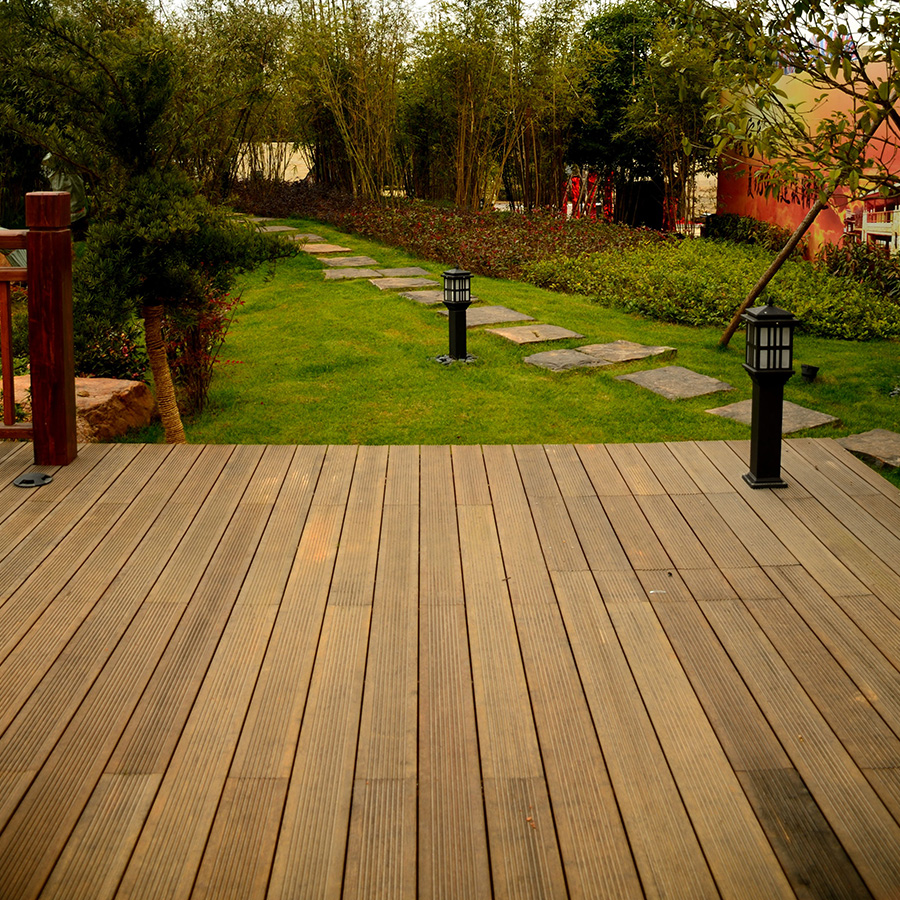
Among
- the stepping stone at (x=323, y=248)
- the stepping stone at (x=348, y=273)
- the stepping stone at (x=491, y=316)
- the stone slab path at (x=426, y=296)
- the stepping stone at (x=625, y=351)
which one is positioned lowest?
the stepping stone at (x=625, y=351)

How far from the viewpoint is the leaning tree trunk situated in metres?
4.04

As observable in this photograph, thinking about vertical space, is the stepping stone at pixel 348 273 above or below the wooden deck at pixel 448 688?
above

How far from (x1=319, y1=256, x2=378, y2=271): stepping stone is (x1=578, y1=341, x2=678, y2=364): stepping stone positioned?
3.52 m

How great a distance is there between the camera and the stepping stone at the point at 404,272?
8391 mm

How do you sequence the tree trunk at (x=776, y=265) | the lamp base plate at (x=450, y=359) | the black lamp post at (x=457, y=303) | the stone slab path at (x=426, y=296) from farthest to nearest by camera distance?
the stone slab path at (x=426, y=296), the lamp base plate at (x=450, y=359), the black lamp post at (x=457, y=303), the tree trunk at (x=776, y=265)

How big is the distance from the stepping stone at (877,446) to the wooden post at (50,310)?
276cm

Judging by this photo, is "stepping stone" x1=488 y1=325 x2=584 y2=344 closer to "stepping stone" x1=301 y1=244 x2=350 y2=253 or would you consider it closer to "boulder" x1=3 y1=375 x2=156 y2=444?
"boulder" x1=3 y1=375 x2=156 y2=444

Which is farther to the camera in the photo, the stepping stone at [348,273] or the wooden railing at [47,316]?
the stepping stone at [348,273]

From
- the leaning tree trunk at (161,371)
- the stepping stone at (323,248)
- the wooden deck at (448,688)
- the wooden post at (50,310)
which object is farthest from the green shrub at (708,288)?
the wooden post at (50,310)

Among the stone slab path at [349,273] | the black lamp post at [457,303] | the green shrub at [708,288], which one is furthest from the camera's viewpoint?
the stone slab path at [349,273]

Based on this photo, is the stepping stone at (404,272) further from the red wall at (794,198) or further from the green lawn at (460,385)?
the red wall at (794,198)

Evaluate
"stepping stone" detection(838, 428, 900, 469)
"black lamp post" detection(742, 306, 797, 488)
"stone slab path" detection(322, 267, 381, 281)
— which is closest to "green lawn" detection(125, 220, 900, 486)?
"stepping stone" detection(838, 428, 900, 469)

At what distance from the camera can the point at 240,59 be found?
9.25 meters

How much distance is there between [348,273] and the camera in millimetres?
8469
